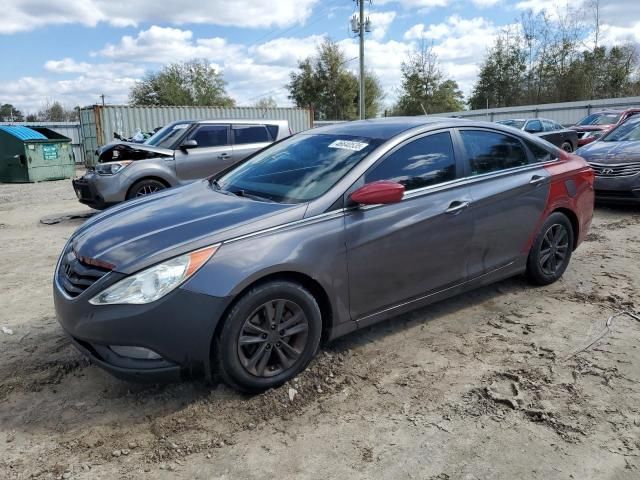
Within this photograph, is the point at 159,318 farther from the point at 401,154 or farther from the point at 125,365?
the point at 401,154

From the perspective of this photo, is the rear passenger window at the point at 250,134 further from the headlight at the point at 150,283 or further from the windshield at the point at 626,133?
the headlight at the point at 150,283

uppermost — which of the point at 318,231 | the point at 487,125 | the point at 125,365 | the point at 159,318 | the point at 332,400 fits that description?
the point at 487,125

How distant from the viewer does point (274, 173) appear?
3.81m

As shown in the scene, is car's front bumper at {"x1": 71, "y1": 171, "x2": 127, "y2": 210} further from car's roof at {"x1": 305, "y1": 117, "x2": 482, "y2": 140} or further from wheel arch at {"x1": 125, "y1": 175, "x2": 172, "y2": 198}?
car's roof at {"x1": 305, "y1": 117, "x2": 482, "y2": 140}

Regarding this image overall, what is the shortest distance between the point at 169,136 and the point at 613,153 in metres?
7.44

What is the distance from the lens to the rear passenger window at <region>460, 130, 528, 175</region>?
13.5ft

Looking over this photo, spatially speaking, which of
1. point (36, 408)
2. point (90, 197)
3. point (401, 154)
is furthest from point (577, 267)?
point (90, 197)

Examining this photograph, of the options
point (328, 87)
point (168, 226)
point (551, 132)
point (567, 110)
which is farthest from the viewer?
point (328, 87)

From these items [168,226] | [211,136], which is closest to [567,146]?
[211,136]

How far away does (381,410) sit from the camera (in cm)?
294

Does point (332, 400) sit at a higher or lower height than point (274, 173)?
lower

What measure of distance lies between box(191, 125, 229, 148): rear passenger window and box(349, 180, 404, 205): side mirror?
254 inches

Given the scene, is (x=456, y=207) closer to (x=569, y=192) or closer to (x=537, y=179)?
(x=537, y=179)

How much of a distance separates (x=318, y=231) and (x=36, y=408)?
6.42 feet
